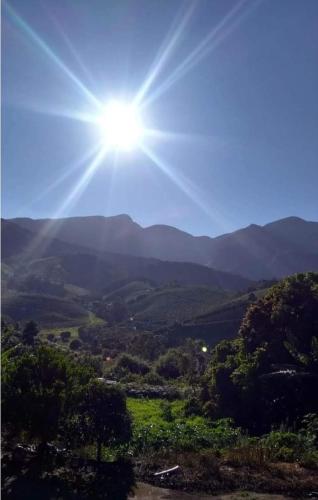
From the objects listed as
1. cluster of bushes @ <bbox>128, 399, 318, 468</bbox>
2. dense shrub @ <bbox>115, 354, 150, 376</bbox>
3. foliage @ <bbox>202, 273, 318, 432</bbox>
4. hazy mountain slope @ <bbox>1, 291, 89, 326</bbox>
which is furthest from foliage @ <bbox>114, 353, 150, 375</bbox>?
hazy mountain slope @ <bbox>1, 291, 89, 326</bbox>

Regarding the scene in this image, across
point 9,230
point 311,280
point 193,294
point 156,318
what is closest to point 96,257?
point 9,230

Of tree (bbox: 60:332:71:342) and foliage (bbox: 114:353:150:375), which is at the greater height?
tree (bbox: 60:332:71:342)

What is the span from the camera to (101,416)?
871 centimetres

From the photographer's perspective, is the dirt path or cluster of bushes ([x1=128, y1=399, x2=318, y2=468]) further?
cluster of bushes ([x1=128, y1=399, x2=318, y2=468])

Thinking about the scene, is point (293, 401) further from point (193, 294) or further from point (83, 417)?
point (193, 294)

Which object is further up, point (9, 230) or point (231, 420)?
point (9, 230)

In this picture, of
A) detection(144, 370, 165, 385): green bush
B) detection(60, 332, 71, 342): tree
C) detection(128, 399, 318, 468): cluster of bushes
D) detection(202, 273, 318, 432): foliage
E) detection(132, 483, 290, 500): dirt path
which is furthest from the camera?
detection(60, 332, 71, 342): tree

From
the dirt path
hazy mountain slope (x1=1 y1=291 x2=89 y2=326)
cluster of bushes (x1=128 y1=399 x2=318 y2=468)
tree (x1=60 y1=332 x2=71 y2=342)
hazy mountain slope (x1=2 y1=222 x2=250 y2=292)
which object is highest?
hazy mountain slope (x1=2 y1=222 x2=250 y2=292)

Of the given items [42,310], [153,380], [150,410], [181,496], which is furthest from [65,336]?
[181,496]

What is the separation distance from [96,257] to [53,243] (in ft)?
72.1

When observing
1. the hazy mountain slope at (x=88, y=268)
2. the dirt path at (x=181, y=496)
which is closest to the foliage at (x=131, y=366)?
the dirt path at (x=181, y=496)

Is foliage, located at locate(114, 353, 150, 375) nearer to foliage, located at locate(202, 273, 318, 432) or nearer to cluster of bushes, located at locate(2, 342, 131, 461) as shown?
foliage, located at locate(202, 273, 318, 432)

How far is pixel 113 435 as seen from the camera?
28.7ft

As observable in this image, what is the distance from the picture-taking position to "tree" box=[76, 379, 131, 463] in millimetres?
8695
